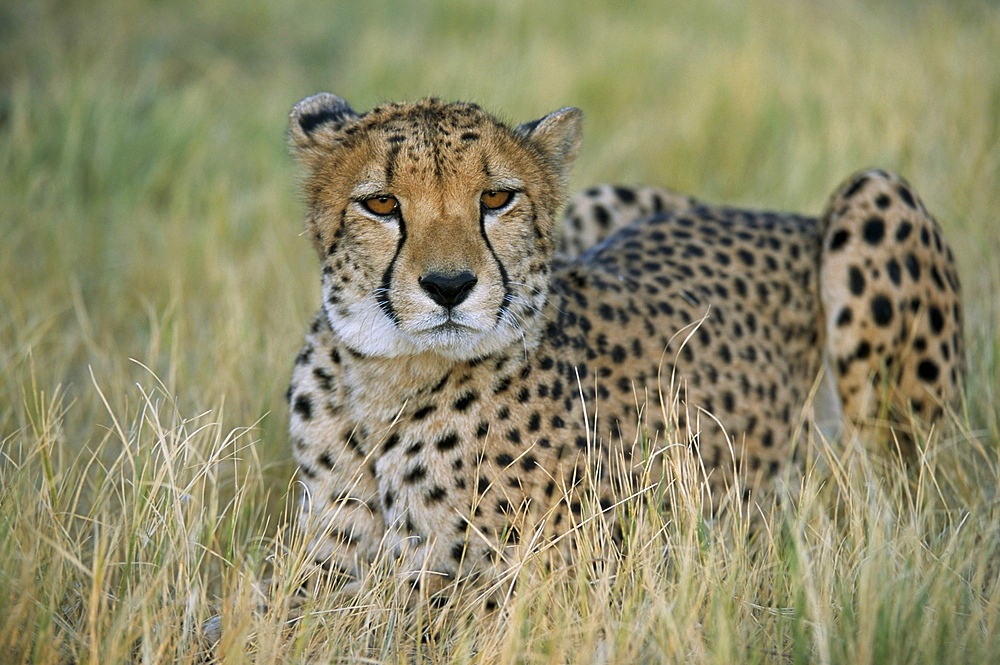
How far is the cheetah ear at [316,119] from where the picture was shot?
276 cm

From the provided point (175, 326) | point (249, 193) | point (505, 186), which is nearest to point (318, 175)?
point (505, 186)

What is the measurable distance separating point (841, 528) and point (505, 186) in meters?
1.35

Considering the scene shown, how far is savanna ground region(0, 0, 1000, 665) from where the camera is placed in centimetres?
218

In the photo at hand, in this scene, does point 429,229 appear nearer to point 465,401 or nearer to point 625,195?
point 465,401

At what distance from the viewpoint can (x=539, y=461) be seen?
260cm

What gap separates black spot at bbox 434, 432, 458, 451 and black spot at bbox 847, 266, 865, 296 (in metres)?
1.54

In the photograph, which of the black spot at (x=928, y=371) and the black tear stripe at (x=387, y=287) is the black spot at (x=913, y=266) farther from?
the black tear stripe at (x=387, y=287)

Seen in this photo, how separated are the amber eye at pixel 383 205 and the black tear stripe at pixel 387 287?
35mm

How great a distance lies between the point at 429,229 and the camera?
2.38 metres

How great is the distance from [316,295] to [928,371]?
230cm

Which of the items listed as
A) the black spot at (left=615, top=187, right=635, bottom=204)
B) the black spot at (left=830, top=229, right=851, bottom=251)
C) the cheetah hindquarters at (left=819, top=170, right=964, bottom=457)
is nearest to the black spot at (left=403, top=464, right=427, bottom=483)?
the cheetah hindquarters at (left=819, top=170, right=964, bottom=457)

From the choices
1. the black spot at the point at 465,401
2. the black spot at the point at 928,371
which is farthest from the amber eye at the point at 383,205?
the black spot at the point at 928,371

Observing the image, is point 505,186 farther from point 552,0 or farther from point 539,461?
point 552,0

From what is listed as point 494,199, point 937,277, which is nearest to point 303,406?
point 494,199
